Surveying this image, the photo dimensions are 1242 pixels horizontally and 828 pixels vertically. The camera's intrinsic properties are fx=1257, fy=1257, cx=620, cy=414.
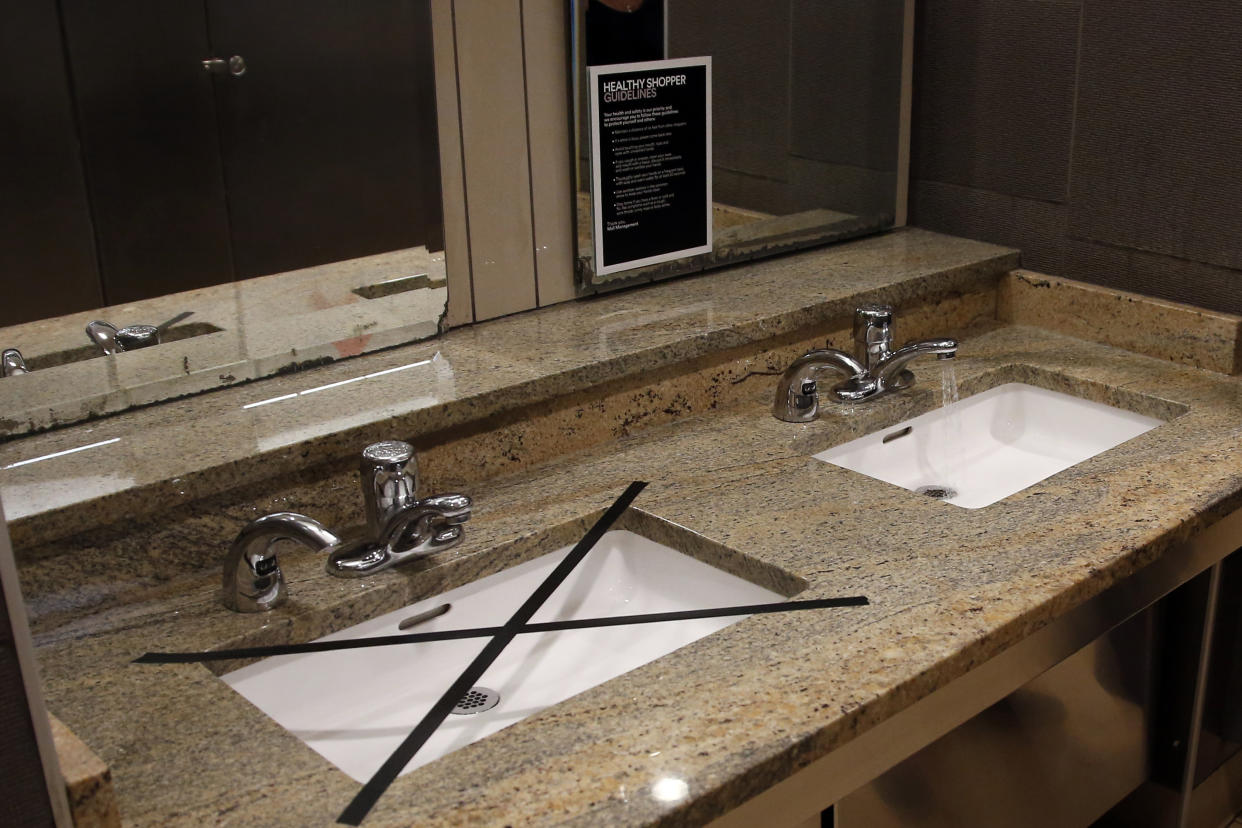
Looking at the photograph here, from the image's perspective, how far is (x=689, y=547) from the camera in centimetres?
133

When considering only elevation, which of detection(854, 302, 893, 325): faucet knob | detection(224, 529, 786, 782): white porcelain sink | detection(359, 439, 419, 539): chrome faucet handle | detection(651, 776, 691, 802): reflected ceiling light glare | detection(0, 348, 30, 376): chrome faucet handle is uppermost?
detection(0, 348, 30, 376): chrome faucet handle

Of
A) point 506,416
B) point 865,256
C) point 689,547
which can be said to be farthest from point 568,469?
point 865,256

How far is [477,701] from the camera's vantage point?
1191 millimetres

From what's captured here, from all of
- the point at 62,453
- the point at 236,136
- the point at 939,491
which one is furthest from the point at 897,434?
the point at 62,453

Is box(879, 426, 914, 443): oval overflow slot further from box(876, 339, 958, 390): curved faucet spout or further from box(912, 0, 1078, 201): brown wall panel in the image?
box(912, 0, 1078, 201): brown wall panel

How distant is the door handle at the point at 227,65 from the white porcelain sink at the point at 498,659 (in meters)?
0.56

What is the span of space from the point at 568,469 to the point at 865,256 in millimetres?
703

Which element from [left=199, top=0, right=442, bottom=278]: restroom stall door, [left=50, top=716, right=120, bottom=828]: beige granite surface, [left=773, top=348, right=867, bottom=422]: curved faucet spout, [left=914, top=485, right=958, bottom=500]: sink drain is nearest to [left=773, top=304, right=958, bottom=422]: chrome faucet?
[left=773, top=348, right=867, bottom=422]: curved faucet spout

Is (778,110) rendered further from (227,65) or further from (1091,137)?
(227,65)

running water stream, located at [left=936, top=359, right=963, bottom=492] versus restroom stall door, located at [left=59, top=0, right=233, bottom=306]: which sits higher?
restroom stall door, located at [left=59, top=0, right=233, bottom=306]

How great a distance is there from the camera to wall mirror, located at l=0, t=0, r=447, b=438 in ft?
3.81

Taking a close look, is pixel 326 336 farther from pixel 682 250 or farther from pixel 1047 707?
pixel 1047 707

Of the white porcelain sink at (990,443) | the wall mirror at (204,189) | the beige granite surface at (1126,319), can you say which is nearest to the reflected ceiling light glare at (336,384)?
the wall mirror at (204,189)

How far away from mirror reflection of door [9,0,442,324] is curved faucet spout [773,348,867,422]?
20.1 inches
